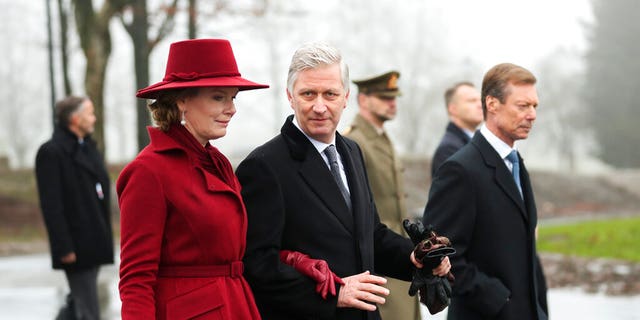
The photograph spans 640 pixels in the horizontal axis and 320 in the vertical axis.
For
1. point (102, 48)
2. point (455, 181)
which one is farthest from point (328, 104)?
point (102, 48)

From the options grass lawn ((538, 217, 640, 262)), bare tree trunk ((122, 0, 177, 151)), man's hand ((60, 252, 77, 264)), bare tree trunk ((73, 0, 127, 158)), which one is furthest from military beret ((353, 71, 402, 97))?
bare tree trunk ((73, 0, 127, 158))

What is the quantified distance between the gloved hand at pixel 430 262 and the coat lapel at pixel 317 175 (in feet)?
0.92

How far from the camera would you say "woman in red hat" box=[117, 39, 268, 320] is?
3.04 meters

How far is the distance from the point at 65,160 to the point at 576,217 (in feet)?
70.6

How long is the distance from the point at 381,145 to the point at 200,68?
3772 mm

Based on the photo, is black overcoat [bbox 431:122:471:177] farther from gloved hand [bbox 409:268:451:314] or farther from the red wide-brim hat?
the red wide-brim hat

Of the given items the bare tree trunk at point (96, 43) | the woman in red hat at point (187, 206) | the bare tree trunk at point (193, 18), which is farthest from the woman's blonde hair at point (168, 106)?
the bare tree trunk at point (96, 43)

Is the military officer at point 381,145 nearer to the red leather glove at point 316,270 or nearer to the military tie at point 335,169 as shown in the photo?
the military tie at point 335,169

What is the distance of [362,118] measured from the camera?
7.08 meters

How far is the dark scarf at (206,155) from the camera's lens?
10.6 ft

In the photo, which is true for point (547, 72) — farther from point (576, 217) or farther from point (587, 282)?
point (587, 282)

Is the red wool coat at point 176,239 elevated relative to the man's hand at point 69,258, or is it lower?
elevated

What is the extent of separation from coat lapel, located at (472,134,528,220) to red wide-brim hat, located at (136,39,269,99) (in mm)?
1837

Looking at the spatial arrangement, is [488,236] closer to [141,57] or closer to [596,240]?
[141,57]
